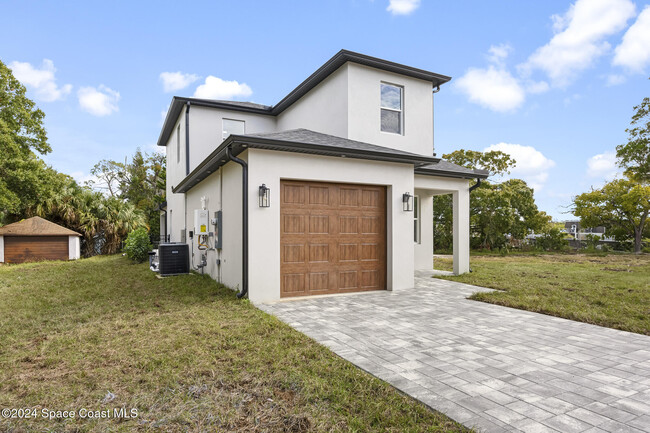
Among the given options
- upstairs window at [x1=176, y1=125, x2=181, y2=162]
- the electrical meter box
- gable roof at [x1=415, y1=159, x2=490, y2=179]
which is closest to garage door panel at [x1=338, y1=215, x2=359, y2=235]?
gable roof at [x1=415, y1=159, x2=490, y2=179]

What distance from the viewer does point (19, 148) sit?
14.8 metres

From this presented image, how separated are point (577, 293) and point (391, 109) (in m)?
5.87

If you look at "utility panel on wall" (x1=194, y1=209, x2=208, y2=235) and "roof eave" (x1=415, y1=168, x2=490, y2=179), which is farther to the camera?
"roof eave" (x1=415, y1=168, x2=490, y2=179)

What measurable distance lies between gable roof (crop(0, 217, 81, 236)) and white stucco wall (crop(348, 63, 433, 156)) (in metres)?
14.4

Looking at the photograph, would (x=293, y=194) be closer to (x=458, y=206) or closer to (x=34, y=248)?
(x=458, y=206)

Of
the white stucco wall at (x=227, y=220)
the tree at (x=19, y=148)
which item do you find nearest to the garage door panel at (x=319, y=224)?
the white stucco wall at (x=227, y=220)

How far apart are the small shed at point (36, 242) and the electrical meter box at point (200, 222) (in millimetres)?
10553

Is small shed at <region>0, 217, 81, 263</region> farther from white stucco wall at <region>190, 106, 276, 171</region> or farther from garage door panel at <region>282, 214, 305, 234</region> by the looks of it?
garage door panel at <region>282, 214, 305, 234</region>

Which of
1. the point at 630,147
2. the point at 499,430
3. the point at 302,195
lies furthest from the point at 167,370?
the point at 630,147

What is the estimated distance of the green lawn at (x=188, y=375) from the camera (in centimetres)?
260

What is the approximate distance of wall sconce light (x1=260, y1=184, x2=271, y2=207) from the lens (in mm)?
6660

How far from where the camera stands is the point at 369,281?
802 cm

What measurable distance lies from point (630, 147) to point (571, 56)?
375 cm

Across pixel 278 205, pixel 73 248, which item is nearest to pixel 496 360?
pixel 278 205
